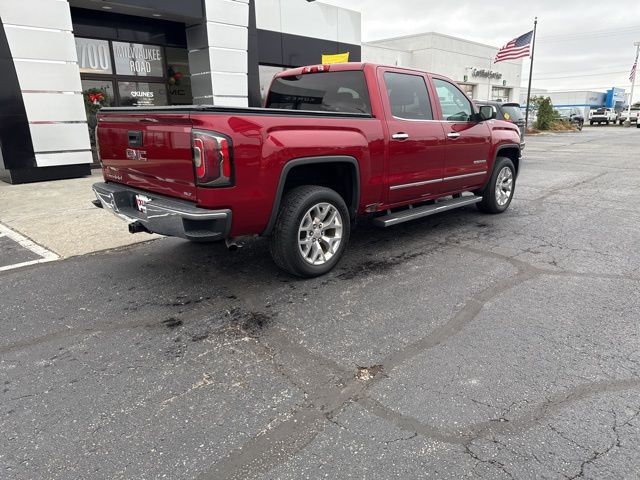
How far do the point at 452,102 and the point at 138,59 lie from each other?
1028 cm

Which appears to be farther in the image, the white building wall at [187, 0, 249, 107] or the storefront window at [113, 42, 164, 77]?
the storefront window at [113, 42, 164, 77]

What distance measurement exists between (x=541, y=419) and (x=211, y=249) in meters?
3.93

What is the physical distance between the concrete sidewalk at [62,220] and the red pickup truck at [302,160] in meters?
1.21

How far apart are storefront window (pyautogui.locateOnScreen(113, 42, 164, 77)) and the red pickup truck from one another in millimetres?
8615

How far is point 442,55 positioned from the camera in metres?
33.3

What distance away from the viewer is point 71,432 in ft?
7.81

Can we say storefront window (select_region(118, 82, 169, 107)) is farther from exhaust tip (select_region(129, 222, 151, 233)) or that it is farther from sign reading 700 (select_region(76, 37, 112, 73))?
exhaust tip (select_region(129, 222, 151, 233))

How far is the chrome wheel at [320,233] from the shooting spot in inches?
168

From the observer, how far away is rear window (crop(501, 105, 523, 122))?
1374 cm

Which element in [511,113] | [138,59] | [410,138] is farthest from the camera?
[511,113]

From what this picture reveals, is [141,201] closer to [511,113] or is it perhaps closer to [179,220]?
[179,220]

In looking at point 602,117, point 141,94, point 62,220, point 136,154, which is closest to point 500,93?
point 602,117

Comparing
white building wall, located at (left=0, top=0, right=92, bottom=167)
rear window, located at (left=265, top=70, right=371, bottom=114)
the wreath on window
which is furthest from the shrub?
rear window, located at (left=265, top=70, right=371, bottom=114)

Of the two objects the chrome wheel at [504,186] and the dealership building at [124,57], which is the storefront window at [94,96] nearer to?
the dealership building at [124,57]
